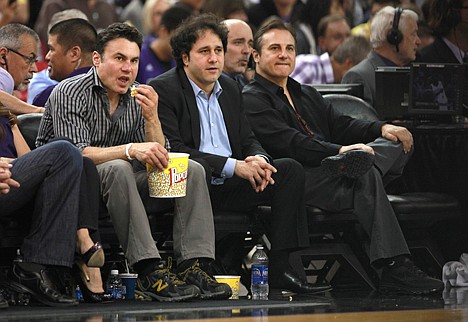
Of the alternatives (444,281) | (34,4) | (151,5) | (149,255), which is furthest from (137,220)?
(34,4)

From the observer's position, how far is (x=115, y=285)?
7.03 m

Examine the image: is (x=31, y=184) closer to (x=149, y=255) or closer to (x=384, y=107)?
(x=149, y=255)

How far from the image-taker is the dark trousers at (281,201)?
7430 mm

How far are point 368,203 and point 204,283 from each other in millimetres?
1372

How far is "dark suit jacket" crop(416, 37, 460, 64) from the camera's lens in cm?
929

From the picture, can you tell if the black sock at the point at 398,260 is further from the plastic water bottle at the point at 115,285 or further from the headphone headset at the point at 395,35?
the headphone headset at the point at 395,35

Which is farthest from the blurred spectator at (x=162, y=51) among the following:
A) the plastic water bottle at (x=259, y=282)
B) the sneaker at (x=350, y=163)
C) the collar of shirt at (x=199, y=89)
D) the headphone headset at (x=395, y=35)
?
the plastic water bottle at (x=259, y=282)

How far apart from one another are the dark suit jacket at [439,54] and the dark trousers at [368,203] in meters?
1.83

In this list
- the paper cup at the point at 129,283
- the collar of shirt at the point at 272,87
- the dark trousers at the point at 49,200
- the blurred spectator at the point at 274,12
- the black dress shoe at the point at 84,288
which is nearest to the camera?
the dark trousers at the point at 49,200

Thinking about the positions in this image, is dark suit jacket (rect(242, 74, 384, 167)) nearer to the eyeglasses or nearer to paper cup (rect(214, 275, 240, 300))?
paper cup (rect(214, 275, 240, 300))

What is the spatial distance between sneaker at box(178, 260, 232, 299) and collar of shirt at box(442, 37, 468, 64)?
329 centimetres

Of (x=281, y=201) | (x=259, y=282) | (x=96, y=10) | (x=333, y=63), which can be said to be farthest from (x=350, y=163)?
(x=96, y=10)

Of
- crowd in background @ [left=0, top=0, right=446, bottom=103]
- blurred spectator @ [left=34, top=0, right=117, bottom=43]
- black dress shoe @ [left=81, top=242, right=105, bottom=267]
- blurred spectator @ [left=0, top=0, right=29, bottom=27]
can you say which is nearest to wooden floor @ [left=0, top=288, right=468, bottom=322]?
black dress shoe @ [left=81, top=242, right=105, bottom=267]

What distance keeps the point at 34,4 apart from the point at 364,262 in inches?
256
